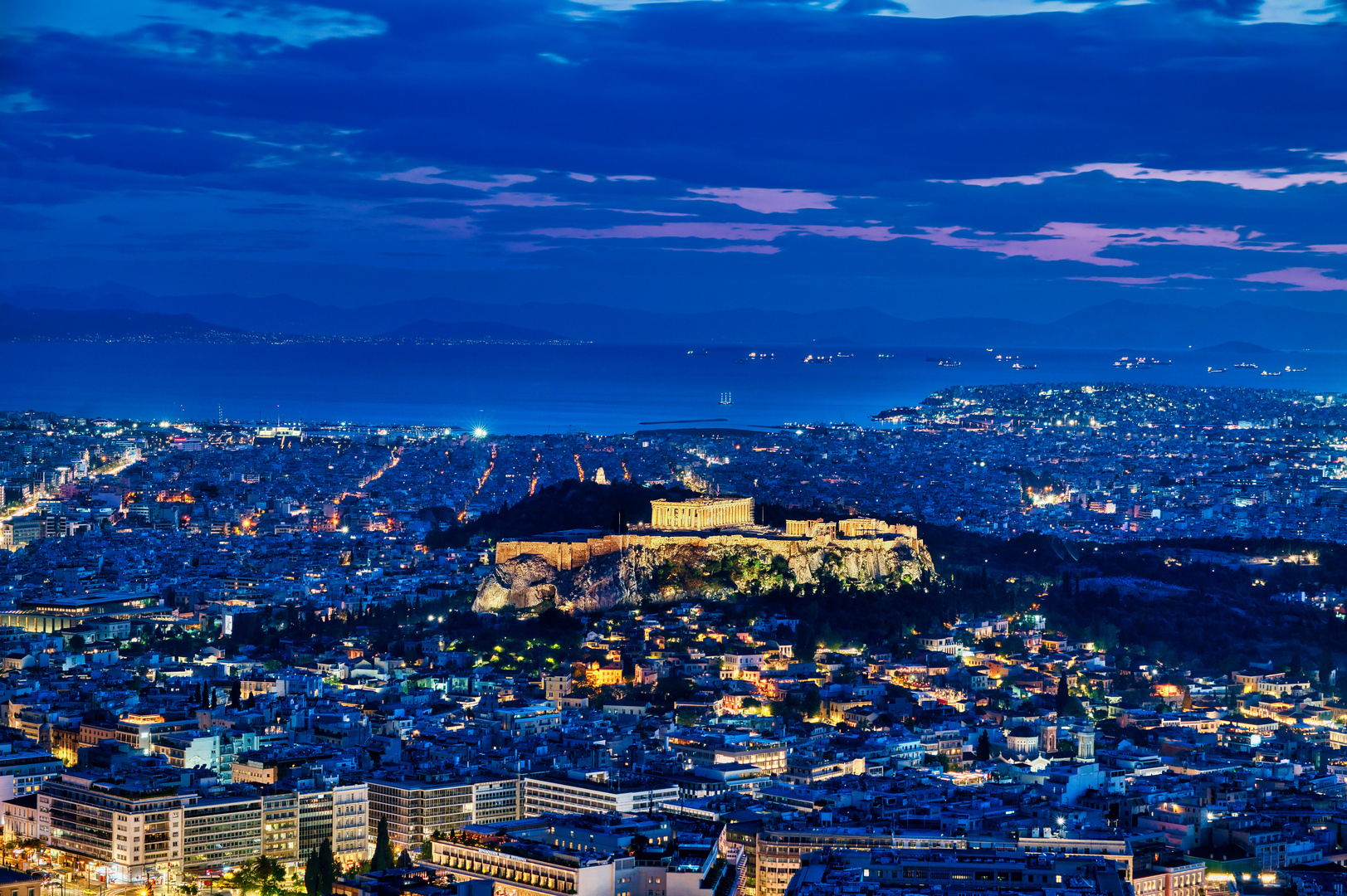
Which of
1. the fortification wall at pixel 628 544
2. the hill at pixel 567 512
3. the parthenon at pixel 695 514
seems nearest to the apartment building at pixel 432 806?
the fortification wall at pixel 628 544

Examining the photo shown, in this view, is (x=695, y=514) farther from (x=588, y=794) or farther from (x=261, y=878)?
(x=261, y=878)

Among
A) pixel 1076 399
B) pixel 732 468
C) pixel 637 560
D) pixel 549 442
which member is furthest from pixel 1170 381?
pixel 637 560

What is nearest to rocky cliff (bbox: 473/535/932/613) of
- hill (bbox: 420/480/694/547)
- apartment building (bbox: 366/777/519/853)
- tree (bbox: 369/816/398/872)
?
hill (bbox: 420/480/694/547)

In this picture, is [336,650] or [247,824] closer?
[247,824]

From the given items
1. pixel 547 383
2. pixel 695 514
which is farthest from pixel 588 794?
pixel 547 383

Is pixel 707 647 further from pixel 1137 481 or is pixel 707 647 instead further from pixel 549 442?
pixel 549 442

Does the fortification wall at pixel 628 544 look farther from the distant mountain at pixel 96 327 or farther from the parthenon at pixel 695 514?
the distant mountain at pixel 96 327
